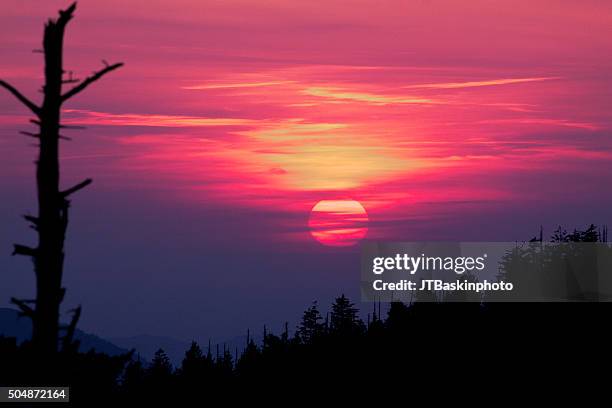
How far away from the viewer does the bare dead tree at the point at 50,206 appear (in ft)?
44.6

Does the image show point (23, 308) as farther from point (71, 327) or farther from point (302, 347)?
point (302, 347)

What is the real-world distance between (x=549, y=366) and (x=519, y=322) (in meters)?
9.22

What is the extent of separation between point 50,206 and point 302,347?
6142 inches

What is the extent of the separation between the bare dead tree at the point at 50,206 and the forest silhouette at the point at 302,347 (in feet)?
0.04

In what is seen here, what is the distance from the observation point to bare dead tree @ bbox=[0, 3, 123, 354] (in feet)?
44.6

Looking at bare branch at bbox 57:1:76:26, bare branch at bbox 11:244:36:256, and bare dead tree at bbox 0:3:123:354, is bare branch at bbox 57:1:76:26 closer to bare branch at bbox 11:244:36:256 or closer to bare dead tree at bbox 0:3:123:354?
bare dead tree at bbox 0:3:123:354

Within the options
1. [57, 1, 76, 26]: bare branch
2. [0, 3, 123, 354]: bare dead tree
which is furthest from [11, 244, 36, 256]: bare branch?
[57, 1, 76, 26]: bare branch

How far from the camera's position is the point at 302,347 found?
16862 cm

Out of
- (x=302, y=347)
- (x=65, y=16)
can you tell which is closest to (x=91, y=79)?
(x=65, y=16)

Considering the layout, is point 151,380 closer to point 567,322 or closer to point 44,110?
point 567,322

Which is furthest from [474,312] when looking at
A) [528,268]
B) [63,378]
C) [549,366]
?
[63,378]

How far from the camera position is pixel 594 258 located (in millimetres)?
120125

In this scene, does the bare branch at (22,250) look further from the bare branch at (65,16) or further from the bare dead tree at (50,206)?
the bare branch at (65,16)

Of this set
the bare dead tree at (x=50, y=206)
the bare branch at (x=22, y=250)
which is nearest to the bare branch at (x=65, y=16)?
the bare dead tree at (x=50, y=206)
